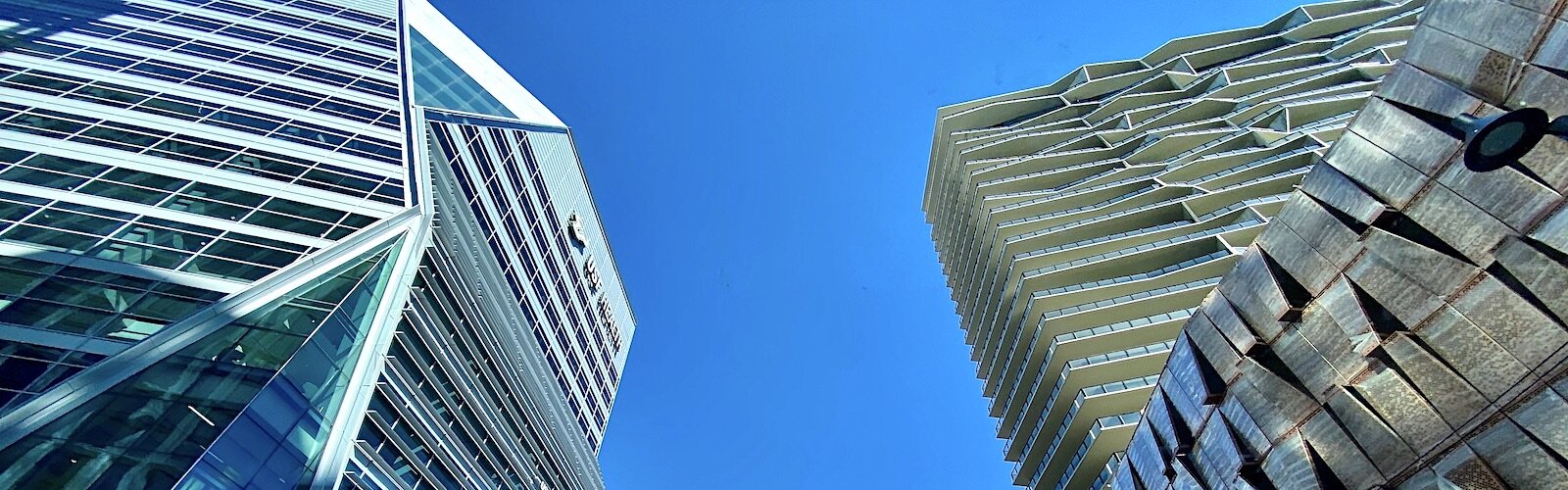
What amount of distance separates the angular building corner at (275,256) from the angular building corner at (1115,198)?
2278cm

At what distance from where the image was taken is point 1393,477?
544 inches

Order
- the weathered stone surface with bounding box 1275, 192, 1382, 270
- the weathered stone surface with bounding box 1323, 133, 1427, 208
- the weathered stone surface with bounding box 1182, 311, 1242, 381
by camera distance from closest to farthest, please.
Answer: the weathered stone surface with bounding box 1323, 133, 1427, 208, the weathered stone surface with bounding box 1275, 192, 1382, 270, the weathered stone surface with bounding box 1182, 311, 1242, 381

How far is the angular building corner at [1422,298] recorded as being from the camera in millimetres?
11781

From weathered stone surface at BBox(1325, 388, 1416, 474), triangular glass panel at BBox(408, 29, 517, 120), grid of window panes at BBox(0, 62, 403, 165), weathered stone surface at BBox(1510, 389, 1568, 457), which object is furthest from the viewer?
triangular glass panel at BBox(408, 29, 517, 120)

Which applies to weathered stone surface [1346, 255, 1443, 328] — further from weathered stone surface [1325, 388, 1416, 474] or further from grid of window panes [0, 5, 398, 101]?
grid of window panes [0, 5, 398, 101]

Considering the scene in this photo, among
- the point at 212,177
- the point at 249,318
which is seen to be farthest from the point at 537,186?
the point at 249,318

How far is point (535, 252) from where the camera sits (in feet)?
133

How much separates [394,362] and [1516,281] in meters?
25.2

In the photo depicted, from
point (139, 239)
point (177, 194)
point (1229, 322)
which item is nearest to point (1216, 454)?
point (1229, 322)

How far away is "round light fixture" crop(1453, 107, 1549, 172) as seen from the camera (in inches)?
428

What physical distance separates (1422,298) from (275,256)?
24.9m

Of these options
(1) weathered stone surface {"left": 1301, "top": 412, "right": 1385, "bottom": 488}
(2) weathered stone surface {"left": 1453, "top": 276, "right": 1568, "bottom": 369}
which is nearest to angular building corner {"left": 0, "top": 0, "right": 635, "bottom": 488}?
(1) weathered stone surface {"left": 1301, "top": 412, "right": 1385, "bottom": 488}

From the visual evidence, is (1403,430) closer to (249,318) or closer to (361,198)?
(249,318)

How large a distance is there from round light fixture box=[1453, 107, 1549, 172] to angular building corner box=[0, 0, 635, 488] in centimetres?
2093
